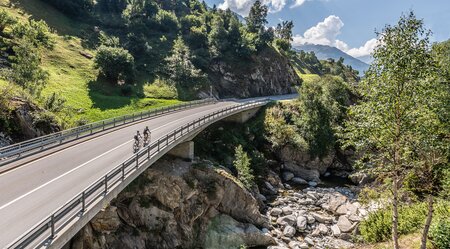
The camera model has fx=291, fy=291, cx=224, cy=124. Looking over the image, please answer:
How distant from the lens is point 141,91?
222 ft

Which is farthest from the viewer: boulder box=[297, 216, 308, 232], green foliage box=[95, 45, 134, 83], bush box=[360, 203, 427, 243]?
green foliage box=[95, 45, 134, 83]

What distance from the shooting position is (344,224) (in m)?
31.9

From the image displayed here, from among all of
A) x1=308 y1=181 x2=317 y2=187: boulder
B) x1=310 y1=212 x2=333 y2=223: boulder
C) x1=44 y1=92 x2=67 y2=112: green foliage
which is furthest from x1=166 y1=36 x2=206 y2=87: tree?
x1=310 y1=212 x2=333 y2=223: boulder

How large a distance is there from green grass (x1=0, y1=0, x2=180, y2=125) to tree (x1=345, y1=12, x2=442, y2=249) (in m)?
38.2

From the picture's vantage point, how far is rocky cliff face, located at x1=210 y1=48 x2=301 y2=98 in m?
88.2

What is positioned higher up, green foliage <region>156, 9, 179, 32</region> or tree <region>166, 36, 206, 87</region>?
green foliage <region>156, 9, 179, 32</region>

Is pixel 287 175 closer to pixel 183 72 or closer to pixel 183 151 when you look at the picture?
pixel 183 151

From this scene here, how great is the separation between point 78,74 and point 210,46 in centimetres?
4356

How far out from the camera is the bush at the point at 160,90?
68.6 meters

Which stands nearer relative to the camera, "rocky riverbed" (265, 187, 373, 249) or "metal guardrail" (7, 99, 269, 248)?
"metal guardrail" (7, 99, 269, 248)

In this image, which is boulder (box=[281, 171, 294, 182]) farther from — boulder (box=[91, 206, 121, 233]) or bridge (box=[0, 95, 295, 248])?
boulder (box=[91, 206, 121, 233])

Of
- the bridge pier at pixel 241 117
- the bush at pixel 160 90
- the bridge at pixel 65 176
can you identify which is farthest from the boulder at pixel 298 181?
the bush at pixel 160 90

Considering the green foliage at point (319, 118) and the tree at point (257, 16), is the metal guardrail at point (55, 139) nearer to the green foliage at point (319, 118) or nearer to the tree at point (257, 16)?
the green foliage at point (319, 118)

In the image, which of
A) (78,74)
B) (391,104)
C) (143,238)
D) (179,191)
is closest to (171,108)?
(78,74)
